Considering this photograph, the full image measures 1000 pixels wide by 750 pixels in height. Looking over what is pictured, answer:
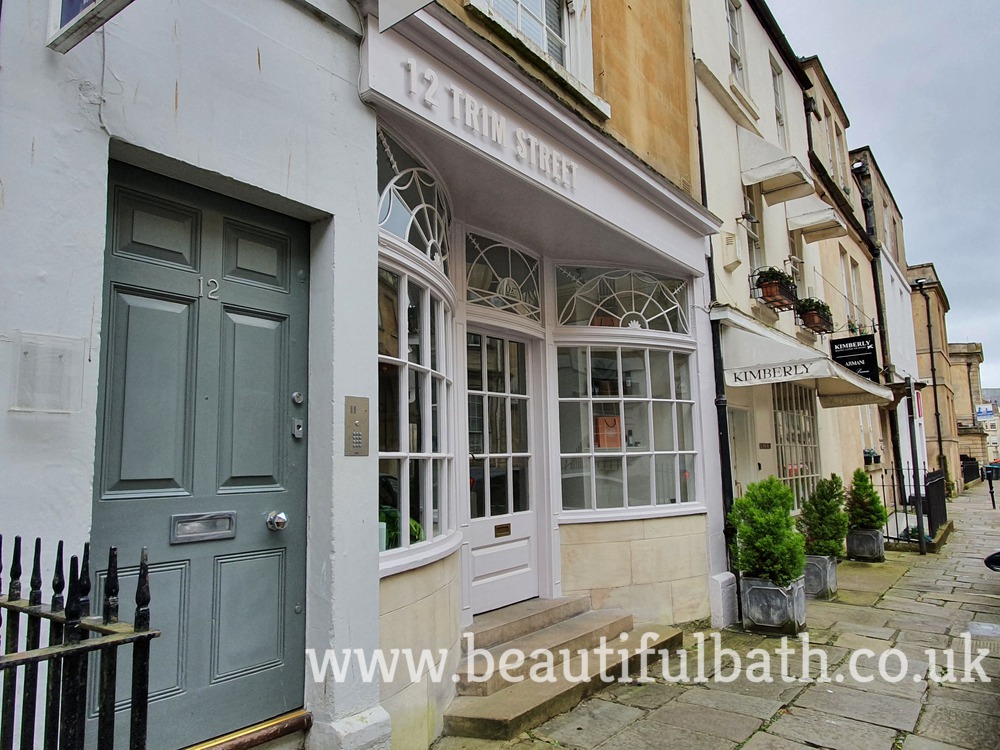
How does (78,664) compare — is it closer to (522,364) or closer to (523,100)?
(523,100)

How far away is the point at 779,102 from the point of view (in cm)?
1077

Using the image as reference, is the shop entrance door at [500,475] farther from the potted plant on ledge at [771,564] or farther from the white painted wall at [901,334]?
the white painted wall at [901,334]

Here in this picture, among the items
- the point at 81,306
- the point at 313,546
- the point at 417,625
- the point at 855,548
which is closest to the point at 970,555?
the point at 855,548

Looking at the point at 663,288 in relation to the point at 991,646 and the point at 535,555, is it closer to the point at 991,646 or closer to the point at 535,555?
the point at 535,555

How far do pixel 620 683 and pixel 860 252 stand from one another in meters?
13.1

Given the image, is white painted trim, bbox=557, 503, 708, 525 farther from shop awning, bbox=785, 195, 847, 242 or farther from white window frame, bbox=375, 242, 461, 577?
shop awning, bbox=785, 195, 847, 242

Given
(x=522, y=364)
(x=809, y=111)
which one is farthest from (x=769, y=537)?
(x=809, y=111)

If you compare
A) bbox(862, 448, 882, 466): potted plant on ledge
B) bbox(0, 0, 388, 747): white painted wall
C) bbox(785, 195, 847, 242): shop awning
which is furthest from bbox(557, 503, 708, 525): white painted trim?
bbox(862, 448, 882, 466): potted plant on ledge

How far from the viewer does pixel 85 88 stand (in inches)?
95.0

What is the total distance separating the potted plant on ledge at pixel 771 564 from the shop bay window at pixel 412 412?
3323 mm

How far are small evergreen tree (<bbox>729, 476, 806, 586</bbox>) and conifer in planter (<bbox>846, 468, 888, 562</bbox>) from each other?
4.34 metres

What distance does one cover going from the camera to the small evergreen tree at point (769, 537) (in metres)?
6.09

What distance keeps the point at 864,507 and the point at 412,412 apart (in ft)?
27.9

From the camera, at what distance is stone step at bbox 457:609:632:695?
4.23 metres
